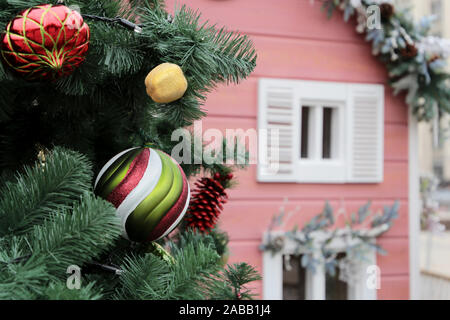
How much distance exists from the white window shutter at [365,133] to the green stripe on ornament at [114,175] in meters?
1.19

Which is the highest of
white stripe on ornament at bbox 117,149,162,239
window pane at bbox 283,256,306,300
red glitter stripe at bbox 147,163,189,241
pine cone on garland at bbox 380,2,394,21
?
pine cone on garland at bbox 380,2,394,21

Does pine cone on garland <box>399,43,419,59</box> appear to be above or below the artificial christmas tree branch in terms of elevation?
above

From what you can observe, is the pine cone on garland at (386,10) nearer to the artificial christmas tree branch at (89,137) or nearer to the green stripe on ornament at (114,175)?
the artificial christmas tree branch at (89,137)

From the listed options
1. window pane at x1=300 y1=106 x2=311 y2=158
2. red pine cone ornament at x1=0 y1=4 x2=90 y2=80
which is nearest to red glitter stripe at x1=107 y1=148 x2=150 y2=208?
red pine cone ornament at x1=0 y1=4 x2=90 y2=80

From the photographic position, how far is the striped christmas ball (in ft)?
1.73

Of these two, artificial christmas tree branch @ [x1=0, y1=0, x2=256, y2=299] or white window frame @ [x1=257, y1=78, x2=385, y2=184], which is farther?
white window frame @ [x1=257, y1=78, x2=385, y2=184]

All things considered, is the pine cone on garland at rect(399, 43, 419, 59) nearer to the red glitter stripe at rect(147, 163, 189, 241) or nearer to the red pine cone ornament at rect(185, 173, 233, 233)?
the red pine cone ornament at rect(185, 173, 233, 233)

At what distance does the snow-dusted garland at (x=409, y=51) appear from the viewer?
5.04 ft

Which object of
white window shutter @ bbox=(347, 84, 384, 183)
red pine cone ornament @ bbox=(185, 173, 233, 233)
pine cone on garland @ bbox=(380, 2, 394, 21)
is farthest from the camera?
white window shutter @ bbox=(347, 84, 384, 183)

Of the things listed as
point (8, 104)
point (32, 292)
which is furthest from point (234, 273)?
point (8, 104)

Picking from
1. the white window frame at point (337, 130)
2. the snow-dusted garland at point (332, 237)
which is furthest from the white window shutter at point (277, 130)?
the snow-dusted garland at point (332, 237)

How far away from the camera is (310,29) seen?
1.59 meters

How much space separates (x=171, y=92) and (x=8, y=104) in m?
0.23

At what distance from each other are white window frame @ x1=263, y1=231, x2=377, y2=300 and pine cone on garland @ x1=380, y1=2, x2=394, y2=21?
0.77 m
